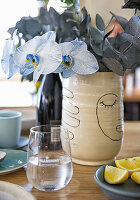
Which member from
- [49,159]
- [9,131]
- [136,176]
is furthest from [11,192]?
[9,131]

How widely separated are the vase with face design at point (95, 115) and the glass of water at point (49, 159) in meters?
0.13

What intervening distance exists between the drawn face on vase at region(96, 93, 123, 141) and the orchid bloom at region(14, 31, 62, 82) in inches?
7.1

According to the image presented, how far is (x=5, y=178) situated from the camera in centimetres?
66

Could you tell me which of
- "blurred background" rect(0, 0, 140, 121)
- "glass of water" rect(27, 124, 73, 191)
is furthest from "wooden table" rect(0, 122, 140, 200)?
"blurred background" rect(0, 0, 140, 121)

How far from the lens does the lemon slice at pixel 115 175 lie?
0.56 metres

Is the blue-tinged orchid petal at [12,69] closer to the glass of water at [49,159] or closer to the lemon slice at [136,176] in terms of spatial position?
the glass of water at [49,159]

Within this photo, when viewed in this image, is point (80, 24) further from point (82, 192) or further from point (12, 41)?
point (82, 192)

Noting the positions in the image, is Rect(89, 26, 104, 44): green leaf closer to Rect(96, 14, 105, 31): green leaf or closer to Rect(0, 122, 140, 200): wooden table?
Rect(96, 14, 105, 31): green leaf

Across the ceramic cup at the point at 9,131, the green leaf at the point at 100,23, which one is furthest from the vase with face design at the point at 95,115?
the ceramic cup at the point at 9,131

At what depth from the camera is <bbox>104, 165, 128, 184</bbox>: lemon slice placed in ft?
1.85

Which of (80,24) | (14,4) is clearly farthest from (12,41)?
(14,4)

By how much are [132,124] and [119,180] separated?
2.53ft

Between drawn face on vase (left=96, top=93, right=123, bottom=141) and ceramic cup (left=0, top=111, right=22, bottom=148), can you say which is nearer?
drawn face on vase (left=96, top=93, right=123, bottom=141)

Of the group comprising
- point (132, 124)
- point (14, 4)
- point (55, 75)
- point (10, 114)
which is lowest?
point (132, 124)
